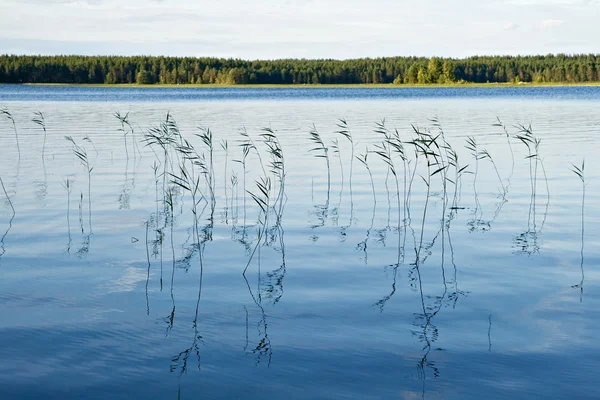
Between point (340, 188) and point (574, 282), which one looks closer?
point (574, 282)

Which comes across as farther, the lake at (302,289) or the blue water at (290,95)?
the blue water at (290,95)

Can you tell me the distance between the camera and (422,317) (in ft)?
25.9

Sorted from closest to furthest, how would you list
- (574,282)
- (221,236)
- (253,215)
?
(574,282) < (221,236) < (253,215)

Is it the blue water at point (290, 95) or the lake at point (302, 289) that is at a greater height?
the blue water at point (290, 95)

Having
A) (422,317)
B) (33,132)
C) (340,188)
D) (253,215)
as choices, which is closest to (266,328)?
(422,317)

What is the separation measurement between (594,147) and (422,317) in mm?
18521

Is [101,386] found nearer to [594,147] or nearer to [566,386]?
[566,386]

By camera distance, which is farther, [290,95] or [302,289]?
[290,95]

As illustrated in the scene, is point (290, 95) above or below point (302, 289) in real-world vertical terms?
above

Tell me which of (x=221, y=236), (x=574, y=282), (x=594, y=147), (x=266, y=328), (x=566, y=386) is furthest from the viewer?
(x=594, y=147)

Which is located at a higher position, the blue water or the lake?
the blue water

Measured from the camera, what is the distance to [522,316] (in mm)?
7871

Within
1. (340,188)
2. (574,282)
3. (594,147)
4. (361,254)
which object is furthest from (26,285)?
(594,147)

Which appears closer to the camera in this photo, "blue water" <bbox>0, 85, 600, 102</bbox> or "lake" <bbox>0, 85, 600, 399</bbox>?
"lake" <bbox>0, 85, 600, 399</bbox>
